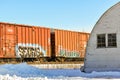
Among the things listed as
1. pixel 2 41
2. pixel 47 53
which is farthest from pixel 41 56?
pixel 2 41

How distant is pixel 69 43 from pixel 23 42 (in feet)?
25.0

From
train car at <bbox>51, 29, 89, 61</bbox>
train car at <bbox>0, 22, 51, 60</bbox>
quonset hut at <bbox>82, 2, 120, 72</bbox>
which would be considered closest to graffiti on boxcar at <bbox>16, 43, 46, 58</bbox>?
train car at <bbox>0, 22, 51, 60</bbox>

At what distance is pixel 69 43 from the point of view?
1548 inches

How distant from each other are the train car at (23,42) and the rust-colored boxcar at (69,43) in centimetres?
129

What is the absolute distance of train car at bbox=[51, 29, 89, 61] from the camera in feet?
124

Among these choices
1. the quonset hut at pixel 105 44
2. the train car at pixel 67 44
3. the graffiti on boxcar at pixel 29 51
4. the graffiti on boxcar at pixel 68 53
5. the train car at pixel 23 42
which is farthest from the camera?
the graffiti on boxcar at pixel 68 53

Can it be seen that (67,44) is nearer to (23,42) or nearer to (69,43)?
(69,43)

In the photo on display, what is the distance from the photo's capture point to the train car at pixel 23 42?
103 feet

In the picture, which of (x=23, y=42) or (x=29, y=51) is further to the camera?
(x=29, y=51)

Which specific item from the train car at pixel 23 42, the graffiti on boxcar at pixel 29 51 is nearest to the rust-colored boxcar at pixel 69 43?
the train car at pixel 23 42

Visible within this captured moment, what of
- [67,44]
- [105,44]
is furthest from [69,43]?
[105,44]

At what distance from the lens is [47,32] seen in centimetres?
3684

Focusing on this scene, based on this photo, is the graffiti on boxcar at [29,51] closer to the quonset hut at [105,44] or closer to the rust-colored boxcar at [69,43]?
the rust-colored boxcar at [69,43]

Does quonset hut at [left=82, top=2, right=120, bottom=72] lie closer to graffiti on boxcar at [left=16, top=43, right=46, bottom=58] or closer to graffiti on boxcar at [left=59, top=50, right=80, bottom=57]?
graffiti on boxcar at [left=16, top=43, right=46, bottom=58]
